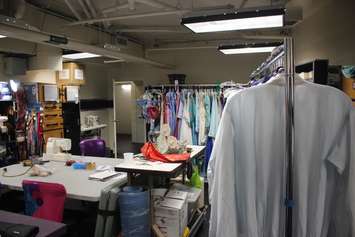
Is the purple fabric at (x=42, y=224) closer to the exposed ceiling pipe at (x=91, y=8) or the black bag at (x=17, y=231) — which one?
the black bag at (x=17, y=231)

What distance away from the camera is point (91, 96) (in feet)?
27.1

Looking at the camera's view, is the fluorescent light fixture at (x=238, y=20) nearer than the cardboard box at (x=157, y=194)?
Yes

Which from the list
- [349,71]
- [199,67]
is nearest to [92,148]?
[349,71]

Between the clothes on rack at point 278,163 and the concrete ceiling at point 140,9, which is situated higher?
the concrete ceiling at point 140,9

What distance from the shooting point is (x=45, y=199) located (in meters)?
2.41

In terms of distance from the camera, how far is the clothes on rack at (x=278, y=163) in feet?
→ 4.83

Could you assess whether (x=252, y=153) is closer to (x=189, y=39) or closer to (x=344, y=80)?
(x=344, y=80)

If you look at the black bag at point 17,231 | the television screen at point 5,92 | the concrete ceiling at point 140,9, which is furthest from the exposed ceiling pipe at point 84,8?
the black bag at point 17,231

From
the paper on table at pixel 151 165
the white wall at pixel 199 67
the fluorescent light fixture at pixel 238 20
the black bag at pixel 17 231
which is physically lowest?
the black bag at pixel 17 231

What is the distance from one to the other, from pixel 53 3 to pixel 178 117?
9.65ft

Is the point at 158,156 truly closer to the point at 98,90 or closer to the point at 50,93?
the point at 50,93

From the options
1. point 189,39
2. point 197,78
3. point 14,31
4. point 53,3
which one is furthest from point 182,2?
point 197,78

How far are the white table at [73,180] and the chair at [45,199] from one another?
0.44ft

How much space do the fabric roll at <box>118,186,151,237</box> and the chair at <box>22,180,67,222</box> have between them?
49 centimetres
